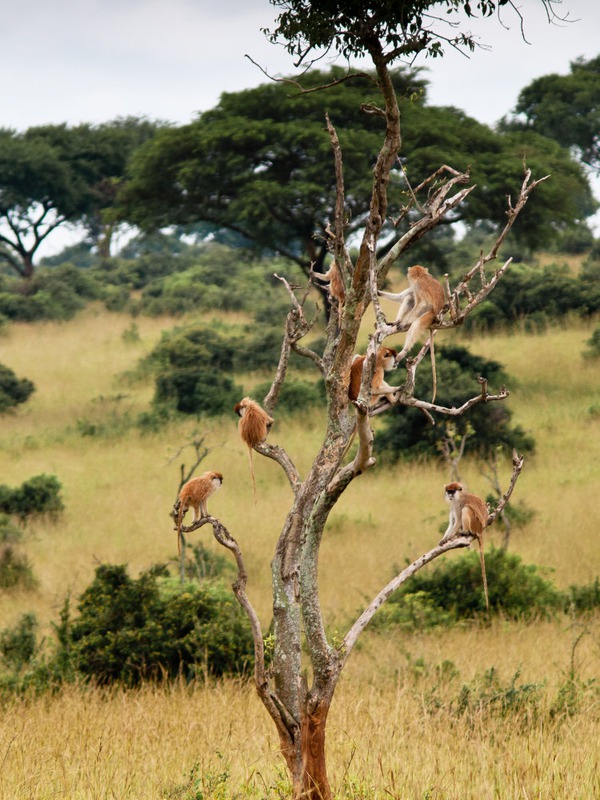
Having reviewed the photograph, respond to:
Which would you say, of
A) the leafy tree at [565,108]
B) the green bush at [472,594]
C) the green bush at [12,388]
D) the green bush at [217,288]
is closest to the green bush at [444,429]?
the green bush at [472,594]

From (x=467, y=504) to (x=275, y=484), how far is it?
10.7 metres

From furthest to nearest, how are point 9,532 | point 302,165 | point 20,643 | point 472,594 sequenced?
point 302,165 → point 9,532 → point 472,594 → point 20,643

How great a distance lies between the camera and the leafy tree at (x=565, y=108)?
38.4 m

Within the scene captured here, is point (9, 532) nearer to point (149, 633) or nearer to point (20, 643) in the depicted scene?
point (20, 643)

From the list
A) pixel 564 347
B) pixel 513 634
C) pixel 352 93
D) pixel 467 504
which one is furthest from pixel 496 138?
pixel 467 504

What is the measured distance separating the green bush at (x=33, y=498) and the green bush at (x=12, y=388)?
6537mm

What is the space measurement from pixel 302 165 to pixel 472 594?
43.5ft

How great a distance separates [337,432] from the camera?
4.55 metres

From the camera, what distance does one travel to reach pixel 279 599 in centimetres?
455

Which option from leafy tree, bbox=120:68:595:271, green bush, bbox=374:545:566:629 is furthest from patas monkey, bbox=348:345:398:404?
leafy tree, bbox=120:68:595:271

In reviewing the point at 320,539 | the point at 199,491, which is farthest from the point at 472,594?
the point at 320,539

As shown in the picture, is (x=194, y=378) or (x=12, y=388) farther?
(x=12, y=388)

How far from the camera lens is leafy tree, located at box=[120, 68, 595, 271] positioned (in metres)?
20.5

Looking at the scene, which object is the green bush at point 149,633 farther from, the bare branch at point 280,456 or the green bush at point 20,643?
the bare branch at point 280,456
